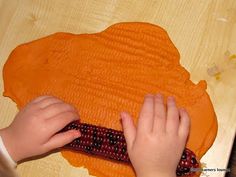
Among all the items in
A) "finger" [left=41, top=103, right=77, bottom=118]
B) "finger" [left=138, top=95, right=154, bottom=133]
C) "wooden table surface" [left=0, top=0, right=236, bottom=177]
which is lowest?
"finger" [left=41, top=103, right=77, bottom=118]

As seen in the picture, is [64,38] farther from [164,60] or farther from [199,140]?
[199,140]

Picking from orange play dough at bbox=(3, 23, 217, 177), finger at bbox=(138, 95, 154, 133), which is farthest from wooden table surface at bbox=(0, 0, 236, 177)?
finger at bbox=(138, 95, 154, 133)

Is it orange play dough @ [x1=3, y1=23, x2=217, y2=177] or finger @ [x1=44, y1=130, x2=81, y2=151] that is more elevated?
orange play dough @ [x1=3, y1=23, x2=217, y2=177]

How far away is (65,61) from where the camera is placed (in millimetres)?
978

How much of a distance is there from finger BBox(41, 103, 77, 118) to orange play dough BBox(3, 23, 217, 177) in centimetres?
5

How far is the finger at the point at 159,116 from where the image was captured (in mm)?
826

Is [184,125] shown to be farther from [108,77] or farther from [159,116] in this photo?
[108,77]

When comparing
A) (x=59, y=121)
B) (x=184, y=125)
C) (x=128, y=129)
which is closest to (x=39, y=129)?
(x=59, y=121)

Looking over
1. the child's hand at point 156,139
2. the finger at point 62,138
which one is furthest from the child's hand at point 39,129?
the child's hand at point 156,139

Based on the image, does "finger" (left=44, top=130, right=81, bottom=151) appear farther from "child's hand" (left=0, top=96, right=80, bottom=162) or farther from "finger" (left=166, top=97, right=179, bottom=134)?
"finger" (left=166, top=97, right=179, bottom=134)

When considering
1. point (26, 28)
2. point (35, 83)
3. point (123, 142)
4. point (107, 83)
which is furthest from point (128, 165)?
point (26, 28)

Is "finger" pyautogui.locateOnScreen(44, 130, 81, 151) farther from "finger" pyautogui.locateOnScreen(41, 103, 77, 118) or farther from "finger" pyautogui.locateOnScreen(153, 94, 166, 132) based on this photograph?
"finger" pyautogui.locateOnScreen(153, 94, 166, 132)

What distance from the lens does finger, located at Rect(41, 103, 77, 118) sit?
34.8 inches

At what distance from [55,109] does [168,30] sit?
30 cm
